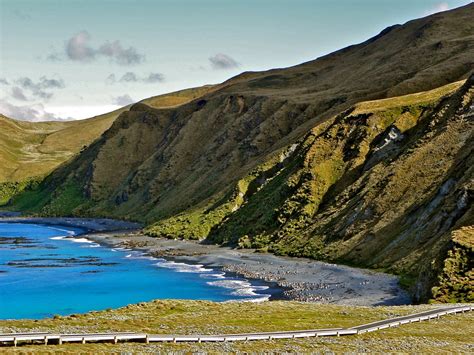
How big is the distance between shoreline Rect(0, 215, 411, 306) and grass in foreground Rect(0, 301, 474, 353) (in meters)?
17.2

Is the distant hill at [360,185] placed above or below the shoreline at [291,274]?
above

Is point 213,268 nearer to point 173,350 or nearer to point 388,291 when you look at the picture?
point 388,291

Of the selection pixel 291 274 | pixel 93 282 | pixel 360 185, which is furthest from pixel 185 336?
pixel 360 185

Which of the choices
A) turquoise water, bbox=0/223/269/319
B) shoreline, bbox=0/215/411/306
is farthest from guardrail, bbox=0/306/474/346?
turquoise water, bbox=0/223/269/319

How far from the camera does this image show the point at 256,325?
45.1 m

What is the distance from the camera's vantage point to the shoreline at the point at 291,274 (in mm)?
74125

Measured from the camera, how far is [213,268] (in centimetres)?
10412

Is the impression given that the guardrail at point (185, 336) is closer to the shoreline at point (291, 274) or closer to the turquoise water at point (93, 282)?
the shoreline at point (291, 274)

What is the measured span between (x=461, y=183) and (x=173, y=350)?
65470 millimetres

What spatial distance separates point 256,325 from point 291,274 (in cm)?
4760

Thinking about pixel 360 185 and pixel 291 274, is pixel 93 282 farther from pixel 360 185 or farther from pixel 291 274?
pixel 360 185

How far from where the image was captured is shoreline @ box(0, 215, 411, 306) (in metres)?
74.1

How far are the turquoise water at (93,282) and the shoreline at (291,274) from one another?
3.27 meters

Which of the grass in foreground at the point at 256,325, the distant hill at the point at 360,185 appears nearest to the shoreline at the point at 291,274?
the distant hill at the point at 360,185
